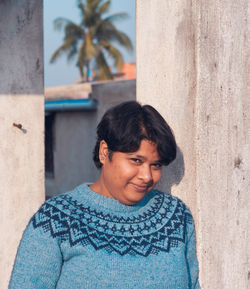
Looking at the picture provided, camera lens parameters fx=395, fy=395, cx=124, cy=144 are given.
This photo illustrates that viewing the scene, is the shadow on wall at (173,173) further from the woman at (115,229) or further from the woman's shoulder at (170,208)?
the woman at (115,229)

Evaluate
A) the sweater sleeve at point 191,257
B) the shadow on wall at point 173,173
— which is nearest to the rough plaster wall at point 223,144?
the shadow on wall at point 173,173

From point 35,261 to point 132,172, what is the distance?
63cm

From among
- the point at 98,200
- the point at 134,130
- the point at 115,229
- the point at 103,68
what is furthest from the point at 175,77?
the point at 103,68

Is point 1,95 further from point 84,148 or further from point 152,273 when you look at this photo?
point 84,148

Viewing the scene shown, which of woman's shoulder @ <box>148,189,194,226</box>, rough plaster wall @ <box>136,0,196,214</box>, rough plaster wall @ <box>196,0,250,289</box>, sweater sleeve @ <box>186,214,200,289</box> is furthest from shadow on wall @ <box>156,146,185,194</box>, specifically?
sweater sleeve @ <box>186,214,200,289</box>

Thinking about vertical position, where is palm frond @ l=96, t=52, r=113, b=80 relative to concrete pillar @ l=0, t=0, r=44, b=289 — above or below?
above

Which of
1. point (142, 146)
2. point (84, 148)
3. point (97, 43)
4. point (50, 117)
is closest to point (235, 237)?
point (142, 146)

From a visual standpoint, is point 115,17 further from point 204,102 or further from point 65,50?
point 204,102

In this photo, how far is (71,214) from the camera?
6.44 feet

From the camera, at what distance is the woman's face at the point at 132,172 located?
2.00 m

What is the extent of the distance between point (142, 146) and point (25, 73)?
1283mm

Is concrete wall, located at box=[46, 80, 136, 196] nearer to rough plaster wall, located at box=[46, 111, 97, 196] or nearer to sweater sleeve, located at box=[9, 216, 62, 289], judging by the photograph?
rough plaster wall, located at box=[46, 111, 97, 196]

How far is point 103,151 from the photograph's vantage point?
2113 mm

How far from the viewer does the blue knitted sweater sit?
185 centimetres
